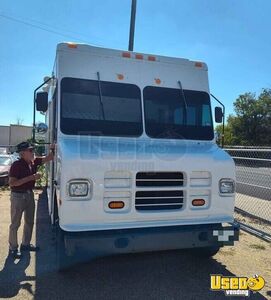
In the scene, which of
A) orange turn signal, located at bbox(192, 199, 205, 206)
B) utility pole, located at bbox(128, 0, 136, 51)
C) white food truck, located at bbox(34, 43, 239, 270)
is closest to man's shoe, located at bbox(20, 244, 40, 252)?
white food truck, located at bbox(34, 43, 239, 270)

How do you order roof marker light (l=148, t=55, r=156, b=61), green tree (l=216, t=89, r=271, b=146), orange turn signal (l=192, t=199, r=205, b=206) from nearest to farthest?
orange turn signal (l=192, t=199, r=205, b=206), roof marker light (l=148, t=55, r=156, b=61), green tree (l=216, t=89, r=271, b=146)

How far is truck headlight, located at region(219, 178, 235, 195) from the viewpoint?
17.2 ft

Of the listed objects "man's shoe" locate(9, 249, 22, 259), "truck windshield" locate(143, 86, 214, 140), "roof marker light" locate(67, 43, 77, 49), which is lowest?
"man's shoe" locate(9, 249, 22, 259)

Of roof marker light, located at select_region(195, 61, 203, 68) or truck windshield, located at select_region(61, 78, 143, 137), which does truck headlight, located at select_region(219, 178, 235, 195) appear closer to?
truck windshield, located at select_region(61, 78, 143, 137)

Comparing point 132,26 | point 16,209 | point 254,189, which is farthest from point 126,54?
point 132,26

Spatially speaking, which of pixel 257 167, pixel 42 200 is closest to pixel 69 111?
pixel 257 167

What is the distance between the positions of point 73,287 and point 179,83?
11.4ft

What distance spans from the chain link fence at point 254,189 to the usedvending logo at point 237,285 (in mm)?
2837

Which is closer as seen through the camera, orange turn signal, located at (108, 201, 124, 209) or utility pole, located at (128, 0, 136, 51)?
orange turn signal, located at (108, 201, 124, 209)

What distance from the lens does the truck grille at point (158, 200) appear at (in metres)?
4.95

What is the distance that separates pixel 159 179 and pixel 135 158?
1.46ft

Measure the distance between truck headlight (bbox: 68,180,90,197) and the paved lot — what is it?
1.25 meters

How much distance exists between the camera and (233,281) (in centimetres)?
522

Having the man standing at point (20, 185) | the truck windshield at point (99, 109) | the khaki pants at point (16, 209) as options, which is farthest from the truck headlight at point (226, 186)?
the khaki pants at point (16, 209)
